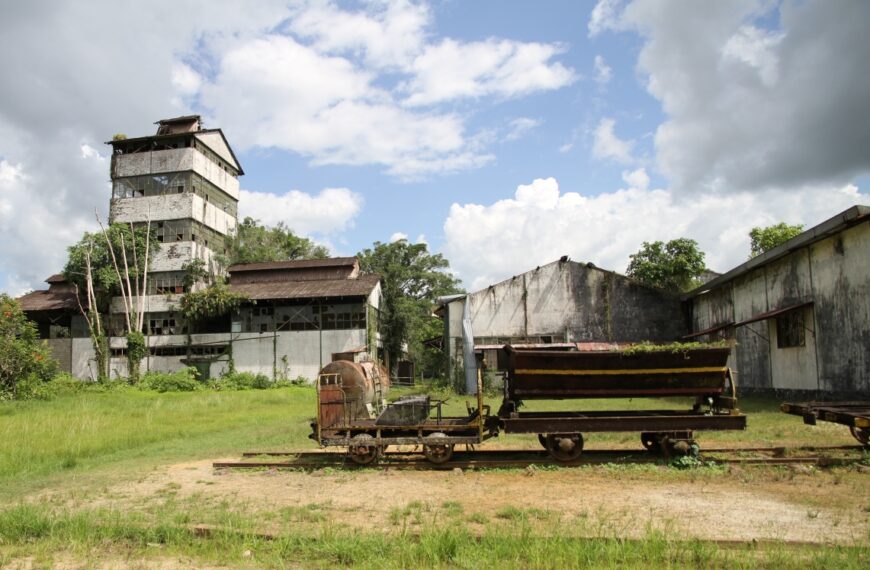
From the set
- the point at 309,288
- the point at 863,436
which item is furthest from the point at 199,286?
the point at 863,436

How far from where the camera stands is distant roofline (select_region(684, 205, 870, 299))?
54.4 feet

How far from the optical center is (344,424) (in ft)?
37.5

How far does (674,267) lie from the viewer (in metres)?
36.6

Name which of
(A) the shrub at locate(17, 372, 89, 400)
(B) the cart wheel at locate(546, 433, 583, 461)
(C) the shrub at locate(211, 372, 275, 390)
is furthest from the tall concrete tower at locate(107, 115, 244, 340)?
(B) the cart wheel at locate(546, 433, 583, 461)

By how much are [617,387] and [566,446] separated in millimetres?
1393

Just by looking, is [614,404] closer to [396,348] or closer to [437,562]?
[437,562]

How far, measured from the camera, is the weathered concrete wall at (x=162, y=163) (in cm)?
4284

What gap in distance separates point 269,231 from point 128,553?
52.1 metres

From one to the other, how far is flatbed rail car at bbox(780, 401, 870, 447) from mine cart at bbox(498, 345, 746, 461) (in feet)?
5.24

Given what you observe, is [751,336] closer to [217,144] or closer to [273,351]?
[273,351]

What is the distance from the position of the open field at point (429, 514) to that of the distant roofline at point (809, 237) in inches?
274

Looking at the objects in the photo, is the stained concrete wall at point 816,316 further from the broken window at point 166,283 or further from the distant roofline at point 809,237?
the broken window at point 166,283

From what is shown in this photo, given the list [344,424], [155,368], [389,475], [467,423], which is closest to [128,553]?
[389,475]

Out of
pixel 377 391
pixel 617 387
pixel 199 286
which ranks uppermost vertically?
pixel 199 286
